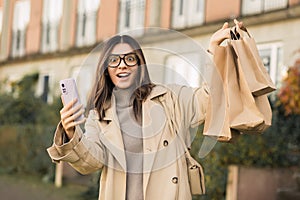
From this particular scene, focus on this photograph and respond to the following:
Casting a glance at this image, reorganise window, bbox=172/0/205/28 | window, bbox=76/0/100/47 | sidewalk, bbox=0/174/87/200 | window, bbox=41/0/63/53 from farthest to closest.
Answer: window, bbox=41/0/63/53
window, bbox=76/0/100/47
window, bbox=172/0/205/28
sidewalk, bbox=0/174/87/200

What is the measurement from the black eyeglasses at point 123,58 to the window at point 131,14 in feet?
32.4

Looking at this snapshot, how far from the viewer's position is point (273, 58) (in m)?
9.41

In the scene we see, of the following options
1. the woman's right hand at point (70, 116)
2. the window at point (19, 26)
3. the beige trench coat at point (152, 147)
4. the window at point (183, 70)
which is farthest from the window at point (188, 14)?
the woman's right hand at point (70, 116)

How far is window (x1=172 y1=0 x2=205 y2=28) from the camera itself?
10.9 metres

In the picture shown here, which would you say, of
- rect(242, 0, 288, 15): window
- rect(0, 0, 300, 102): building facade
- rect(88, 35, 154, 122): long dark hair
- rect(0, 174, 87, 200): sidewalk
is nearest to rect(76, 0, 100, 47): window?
rect(0, 0, 300, 102): building facade

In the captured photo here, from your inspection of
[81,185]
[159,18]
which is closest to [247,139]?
[81,185]

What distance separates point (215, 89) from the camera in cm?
251

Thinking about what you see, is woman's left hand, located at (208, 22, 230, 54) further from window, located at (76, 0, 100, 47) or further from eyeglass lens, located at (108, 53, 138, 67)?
window, located at (76, 0, 100, 47)

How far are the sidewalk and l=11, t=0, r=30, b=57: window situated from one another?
705 cm

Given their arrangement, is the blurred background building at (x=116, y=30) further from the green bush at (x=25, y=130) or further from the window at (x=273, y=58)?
the green bush at (x=25, y=130)

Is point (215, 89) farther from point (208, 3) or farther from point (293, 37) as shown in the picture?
point (208, 3)

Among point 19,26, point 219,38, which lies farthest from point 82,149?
point 19,26

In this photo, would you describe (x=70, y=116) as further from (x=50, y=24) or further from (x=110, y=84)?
(x=50, y=24)

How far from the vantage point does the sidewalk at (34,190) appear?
9.28m
